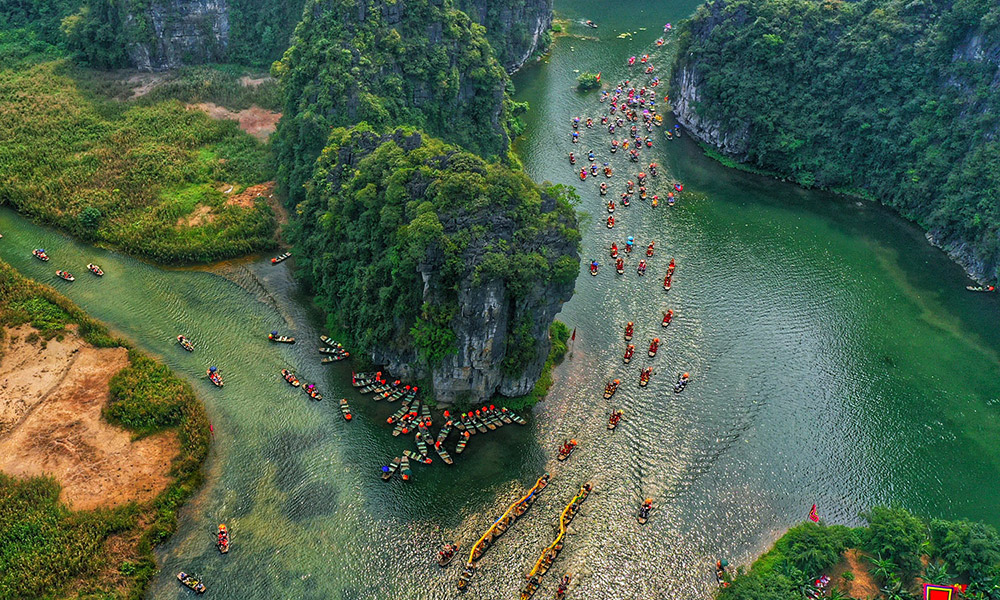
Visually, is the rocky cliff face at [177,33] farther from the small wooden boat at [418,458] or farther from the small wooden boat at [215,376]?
the small wooden boat at [418,458]

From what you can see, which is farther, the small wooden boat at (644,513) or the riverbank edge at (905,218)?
the riverbank edge at (905,218)

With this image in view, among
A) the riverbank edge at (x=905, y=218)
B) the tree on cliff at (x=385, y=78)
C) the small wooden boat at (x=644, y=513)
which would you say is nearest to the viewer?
the small wooden boat at (x=644, y=513)

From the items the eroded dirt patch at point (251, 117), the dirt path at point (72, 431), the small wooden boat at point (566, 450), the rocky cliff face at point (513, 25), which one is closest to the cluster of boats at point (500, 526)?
the small wooden boat at point (566, 450)

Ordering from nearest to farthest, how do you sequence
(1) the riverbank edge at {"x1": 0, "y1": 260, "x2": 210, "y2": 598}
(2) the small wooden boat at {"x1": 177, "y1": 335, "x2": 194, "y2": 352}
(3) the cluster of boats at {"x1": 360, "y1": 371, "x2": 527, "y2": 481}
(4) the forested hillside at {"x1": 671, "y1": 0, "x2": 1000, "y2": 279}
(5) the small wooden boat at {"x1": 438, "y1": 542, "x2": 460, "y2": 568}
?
(1) the riverbank edge at {"x1": 0, "y1": 260, "x2": 210, "y2": 598} → (5) the small wooden boat at {"x1": 438, "y1": 542, "x2": 460, "y2": 568} → (3) the cluster of boats at {"x1": 360, "y1": 371, "x2": 527, "y2": 481} → (2) the small wooden boat at {"x1": 177, "y1": 335, "x2": 194, "y2": 352} → (4) the forested hillside at {"x1": 671, "y1": 0, "x2": 1000, "y2": 279}

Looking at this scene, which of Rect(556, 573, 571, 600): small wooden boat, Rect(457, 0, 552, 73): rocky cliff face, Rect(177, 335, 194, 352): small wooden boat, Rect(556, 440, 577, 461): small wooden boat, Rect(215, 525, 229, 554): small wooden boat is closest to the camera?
Rect(556, 573, 571, 600): small wooden boat

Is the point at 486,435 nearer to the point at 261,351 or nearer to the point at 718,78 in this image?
the point at 261,351

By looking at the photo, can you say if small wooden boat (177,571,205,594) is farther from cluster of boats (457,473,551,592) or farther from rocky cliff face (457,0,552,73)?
rocky cliff face (457,0,552,73)

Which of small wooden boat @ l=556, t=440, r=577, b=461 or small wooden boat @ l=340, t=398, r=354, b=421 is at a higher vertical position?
small wooden boat @ l=556, t=440, r=577, b=461

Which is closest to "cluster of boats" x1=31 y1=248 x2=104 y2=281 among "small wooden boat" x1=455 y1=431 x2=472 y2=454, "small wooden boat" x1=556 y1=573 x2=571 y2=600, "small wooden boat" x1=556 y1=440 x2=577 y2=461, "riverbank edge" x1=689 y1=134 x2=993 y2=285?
"small wooden boat" x1=455 y1=431 x2=472 y2=454
